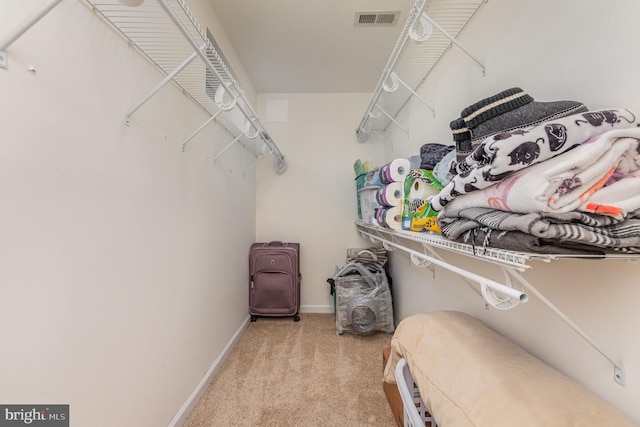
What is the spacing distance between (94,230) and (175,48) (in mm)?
855

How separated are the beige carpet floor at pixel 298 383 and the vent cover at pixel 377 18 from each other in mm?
2494

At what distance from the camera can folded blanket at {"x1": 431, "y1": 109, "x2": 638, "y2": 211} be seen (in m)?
0.57

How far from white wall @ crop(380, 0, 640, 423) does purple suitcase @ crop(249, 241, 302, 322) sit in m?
1.73

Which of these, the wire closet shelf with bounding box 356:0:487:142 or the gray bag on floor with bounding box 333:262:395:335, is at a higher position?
the wire closet shelf with bounding box 356:0:487:142

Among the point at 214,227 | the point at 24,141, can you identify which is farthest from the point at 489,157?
the point at 214,227

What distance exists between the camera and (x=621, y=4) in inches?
26.1

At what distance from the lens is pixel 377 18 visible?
75.0 inches

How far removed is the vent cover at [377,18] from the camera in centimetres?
185

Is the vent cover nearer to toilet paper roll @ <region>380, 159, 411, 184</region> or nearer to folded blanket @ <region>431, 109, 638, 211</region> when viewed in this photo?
toilet paper roll @ <region>380, 159, 411, 184</region>

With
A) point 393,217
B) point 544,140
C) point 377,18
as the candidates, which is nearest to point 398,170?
point 393,217

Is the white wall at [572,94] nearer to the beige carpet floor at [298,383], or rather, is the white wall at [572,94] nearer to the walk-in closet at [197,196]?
the walk-in closet at [197,196]

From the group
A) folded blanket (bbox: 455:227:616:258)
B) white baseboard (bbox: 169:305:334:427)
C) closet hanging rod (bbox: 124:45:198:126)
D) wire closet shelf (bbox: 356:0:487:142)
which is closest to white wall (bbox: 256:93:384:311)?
wire closet shelf (bbox: 356:0:487:142)

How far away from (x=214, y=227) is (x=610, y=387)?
6.42 feet

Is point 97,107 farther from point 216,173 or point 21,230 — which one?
point 216,173
